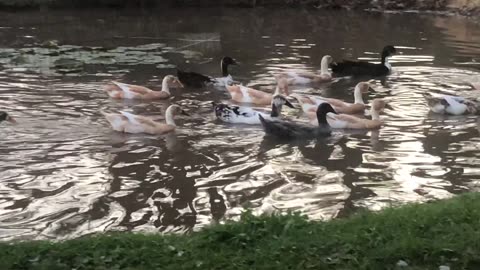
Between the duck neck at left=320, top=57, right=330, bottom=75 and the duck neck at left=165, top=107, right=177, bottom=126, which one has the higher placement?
the duck neck at left=320, top=57, right=330, bottom=75

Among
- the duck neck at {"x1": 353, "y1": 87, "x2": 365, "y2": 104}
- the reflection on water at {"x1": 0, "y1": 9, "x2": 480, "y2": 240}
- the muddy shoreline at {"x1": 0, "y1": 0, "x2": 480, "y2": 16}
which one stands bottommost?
the reflection on water at {"x1": 0, "y1": 9, "x2": 480, "y2": 240}

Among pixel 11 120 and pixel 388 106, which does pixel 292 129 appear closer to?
pixel 388 106

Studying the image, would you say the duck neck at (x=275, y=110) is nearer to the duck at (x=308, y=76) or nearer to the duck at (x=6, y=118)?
the duck at (x=308, y=76)

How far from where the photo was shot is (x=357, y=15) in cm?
3169

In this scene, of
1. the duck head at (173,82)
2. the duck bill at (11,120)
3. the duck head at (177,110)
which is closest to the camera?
the duck bill at (11,120)

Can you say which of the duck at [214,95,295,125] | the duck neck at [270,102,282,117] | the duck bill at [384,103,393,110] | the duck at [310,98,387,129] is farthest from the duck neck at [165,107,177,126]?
the duck bill at [384,103,393,110]

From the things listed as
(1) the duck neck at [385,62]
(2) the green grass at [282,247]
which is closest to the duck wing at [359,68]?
(1) the duck neck at [385,62]

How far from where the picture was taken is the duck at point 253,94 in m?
14.6

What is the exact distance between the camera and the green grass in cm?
592

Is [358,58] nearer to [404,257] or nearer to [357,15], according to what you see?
[357,15]

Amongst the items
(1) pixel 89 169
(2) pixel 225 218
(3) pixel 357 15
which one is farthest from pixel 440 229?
(3) pixel 357 15

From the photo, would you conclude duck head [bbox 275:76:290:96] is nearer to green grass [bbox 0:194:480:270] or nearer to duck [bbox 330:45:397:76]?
duck [bbox 330:45:397:76]

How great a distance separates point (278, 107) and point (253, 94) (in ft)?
5.21

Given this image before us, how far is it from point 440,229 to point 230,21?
23.5 meters
